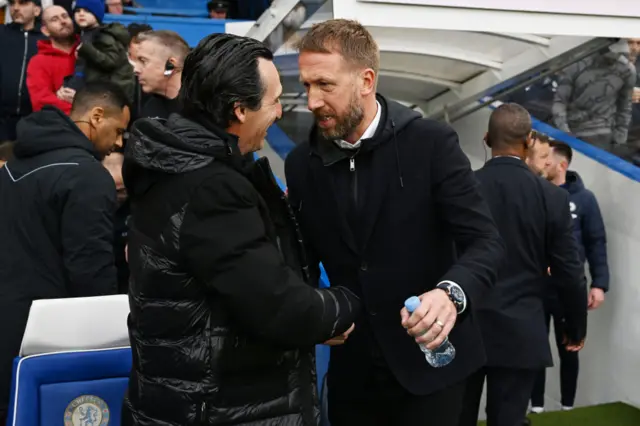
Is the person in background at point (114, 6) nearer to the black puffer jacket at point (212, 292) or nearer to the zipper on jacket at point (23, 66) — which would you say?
the zipper on jacket at point (23, 66)

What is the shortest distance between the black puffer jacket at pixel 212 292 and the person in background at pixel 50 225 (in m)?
1.25

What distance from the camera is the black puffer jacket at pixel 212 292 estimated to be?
187 cm

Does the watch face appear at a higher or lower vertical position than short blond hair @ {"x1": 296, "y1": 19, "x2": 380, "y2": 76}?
lower

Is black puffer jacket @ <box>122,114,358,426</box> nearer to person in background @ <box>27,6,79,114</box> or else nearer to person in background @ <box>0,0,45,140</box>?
person in background @ <box>27,6,79,114</box>

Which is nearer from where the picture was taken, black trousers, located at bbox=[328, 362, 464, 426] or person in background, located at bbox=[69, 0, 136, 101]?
black trousers, located at bbox=[328, 362, 464, 426]

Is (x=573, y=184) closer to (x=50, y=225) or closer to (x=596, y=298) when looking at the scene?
(x=596, y=298)

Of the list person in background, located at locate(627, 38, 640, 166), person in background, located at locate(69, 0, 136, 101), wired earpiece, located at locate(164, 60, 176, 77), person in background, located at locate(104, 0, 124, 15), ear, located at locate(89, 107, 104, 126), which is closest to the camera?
ear, located at locate(89, 107, 104, 126)

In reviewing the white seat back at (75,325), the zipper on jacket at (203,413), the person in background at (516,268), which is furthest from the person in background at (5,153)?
the zipper on jacket at (203,413)

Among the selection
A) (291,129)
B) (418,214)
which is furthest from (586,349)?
(418,214)

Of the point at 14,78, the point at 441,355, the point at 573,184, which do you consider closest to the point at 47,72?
the point at 14,78

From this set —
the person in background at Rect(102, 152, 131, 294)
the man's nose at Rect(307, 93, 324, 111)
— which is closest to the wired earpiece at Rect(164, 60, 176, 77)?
the person in background at Rect(102, 152, 131, 294)

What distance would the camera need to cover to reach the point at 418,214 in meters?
2.50

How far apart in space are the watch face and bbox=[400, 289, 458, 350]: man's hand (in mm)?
84

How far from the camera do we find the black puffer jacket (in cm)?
187
